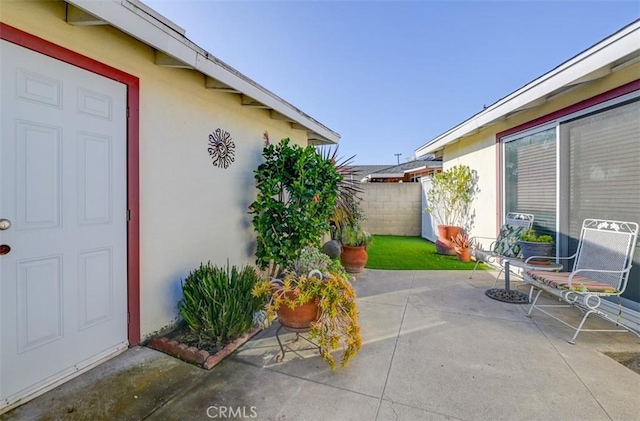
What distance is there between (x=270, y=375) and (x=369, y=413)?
848mm

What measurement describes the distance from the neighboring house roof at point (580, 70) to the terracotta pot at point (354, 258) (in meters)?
3.43

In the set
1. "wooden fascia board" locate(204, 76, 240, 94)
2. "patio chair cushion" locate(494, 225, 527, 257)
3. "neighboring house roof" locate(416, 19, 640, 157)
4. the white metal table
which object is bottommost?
the white metal table

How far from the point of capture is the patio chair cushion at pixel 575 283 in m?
2.87

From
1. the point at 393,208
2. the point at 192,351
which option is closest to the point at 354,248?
the point at 192,351

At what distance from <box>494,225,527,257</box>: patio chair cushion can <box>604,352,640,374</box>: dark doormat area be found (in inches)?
76.5

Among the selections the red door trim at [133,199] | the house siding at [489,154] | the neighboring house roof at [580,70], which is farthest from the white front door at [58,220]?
the house siding at [489,154]

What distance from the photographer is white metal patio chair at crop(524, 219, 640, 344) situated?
289 centimetres

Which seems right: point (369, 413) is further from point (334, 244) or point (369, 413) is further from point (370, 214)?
point (370, 214)

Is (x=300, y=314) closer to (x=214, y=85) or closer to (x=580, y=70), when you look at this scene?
(x=214, y=85)

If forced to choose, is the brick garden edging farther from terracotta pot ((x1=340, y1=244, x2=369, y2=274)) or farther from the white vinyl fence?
the white vinyl fence

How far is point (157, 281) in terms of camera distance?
109 inches

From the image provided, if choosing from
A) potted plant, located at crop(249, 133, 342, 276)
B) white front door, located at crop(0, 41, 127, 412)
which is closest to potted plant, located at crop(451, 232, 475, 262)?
potted plant, located at crop(249, 133, 342, 276)

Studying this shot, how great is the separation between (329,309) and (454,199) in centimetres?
605

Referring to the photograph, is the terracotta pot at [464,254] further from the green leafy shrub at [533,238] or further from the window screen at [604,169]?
the window screen at [604,169]
